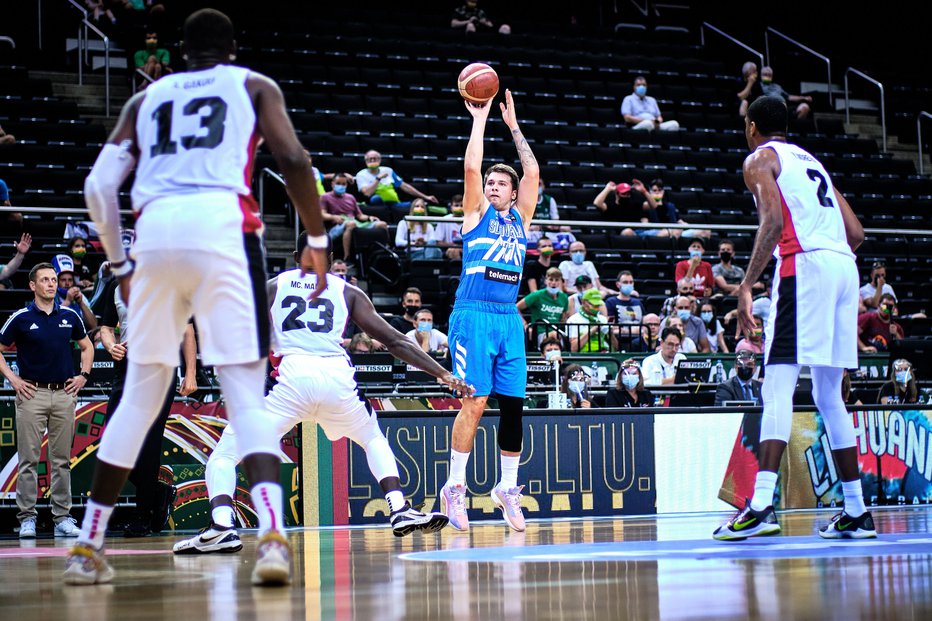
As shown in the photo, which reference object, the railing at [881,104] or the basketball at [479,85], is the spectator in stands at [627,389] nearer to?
the basketball at [479,85]

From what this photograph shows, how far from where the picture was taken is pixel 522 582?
4.67 metres

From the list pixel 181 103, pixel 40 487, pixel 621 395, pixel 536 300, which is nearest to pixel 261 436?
pixel 181 103

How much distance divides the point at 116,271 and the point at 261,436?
0.92 metres

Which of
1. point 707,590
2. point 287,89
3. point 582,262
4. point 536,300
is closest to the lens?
point 707,590

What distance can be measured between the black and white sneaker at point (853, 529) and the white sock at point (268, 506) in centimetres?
339

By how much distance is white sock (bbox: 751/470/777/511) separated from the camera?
607 cm

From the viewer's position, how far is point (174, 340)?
4562 mm

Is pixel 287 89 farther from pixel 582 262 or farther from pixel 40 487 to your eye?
pixel 40 487

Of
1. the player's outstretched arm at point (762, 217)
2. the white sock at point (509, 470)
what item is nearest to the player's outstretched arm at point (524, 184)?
the white sock at point (509, 470)

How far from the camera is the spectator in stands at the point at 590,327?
47.8 ft

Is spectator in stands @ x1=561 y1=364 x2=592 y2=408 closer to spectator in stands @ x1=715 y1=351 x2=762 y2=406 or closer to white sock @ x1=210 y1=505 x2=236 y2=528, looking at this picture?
spectator in stands @ x1=715 y1=351 x2=762 y2=406

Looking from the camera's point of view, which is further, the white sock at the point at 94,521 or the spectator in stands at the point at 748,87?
the spectator in stands at the point at 748,87

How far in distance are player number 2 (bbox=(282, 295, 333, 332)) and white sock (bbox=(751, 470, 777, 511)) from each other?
2.61 metres

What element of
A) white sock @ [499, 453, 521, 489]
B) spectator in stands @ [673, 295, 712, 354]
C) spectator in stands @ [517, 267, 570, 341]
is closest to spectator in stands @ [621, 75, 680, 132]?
spectator in stands @ [673, 295, 712, 354]
